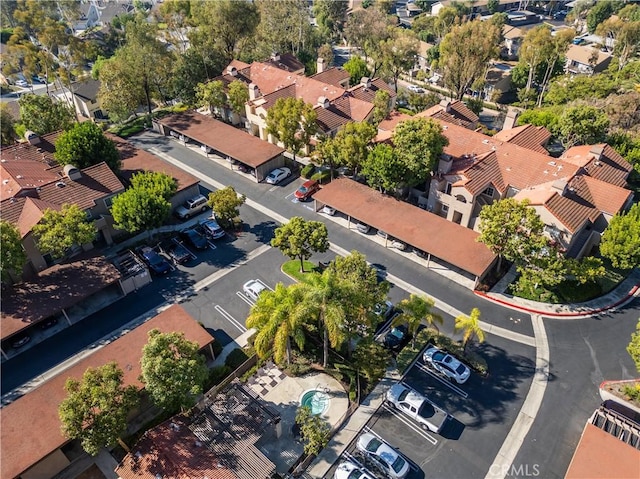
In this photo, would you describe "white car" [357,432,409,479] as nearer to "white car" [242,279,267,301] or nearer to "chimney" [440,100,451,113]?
"white car" [242,279,267,301]

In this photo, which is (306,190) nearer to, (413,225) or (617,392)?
(413,225)

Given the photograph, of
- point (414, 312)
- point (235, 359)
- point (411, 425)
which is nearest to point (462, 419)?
point (411, 425)

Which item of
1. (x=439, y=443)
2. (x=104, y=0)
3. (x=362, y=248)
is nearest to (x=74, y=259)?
(x=362, y=248)

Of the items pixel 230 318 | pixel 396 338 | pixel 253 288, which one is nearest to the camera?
pixel 396 338

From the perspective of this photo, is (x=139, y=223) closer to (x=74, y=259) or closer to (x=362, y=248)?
(x=74, y=259)

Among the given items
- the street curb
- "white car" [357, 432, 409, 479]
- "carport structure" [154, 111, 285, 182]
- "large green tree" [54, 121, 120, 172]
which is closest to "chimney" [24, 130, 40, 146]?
"large green tree" [54, 121, 120, 172]
